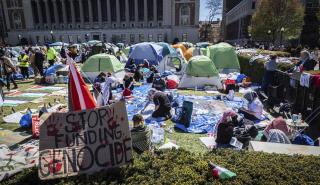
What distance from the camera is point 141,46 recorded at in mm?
20391

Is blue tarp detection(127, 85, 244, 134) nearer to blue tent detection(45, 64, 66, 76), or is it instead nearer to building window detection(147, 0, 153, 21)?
blue tent detection(45, 64, 66, 76)

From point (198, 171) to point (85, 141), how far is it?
5.49ft

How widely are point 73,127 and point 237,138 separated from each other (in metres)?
4.21

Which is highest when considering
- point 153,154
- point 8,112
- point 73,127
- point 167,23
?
point 167,23

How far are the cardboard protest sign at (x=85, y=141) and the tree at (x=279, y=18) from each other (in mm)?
37933

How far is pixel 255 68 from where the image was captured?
14.9 metres

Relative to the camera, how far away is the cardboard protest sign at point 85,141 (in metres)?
3.77

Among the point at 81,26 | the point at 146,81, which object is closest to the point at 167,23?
the point at 81,26

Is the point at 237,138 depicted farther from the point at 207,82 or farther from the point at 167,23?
the point at 167,23

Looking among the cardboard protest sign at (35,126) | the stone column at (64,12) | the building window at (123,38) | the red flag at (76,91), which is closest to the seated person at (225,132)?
the red flag at (76,91)

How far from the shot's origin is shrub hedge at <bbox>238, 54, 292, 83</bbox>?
1218 cm

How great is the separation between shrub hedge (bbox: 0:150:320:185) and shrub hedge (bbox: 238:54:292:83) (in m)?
8.95

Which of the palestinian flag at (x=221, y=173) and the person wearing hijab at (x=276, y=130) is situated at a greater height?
the palestinian flag at (x=221, y=173)

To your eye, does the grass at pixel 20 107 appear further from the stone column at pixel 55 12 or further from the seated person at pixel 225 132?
the stone column at pixel 55 12
